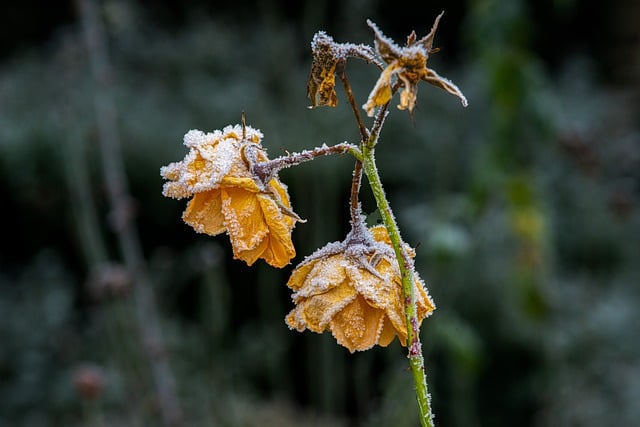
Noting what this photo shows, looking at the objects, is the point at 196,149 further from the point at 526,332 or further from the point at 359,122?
the point at 526,332

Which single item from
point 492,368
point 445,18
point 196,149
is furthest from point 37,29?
point 196,149

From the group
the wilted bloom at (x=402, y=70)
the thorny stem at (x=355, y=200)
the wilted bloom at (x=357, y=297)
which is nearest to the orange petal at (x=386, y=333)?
the wilted bloom at (x=357, y=297)

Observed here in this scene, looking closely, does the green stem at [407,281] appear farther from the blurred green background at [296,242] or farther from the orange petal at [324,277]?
the blurred green background at [296,242]

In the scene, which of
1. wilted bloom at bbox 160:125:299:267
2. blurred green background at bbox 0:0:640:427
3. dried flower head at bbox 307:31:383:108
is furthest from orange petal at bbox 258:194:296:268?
blurred green background at bbox 0:0:640:427

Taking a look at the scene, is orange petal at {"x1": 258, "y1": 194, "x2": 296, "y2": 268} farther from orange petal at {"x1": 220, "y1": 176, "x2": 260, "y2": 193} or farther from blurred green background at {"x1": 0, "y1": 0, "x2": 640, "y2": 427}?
blurred green background at {"x1": 0, "y1": 0, "x2": 640, "y2": 427}

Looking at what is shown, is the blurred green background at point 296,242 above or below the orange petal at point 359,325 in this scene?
above
